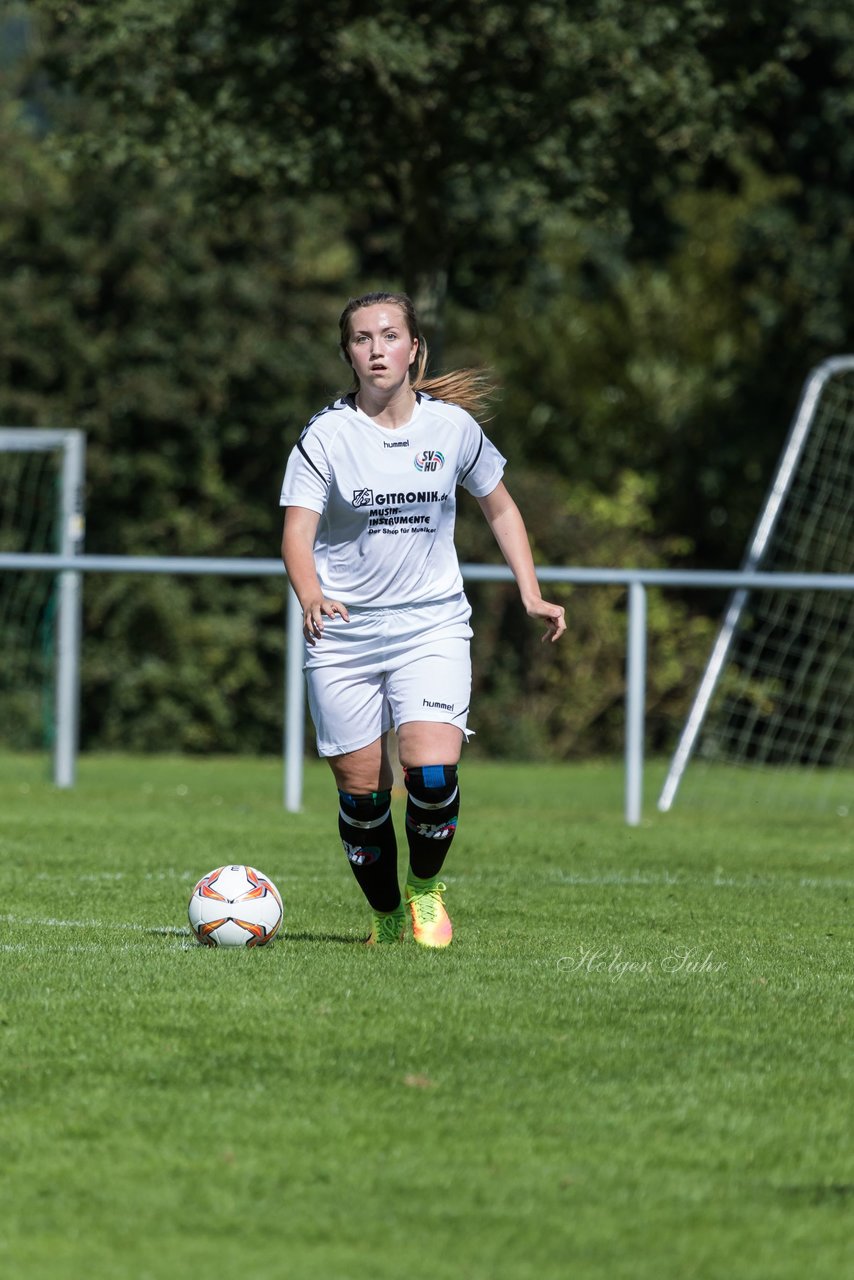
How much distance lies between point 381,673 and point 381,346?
1011 millimetres

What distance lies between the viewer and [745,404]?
2297cm

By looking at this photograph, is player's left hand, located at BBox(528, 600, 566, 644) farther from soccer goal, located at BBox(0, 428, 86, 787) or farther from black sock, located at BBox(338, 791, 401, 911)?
soccer goal, located at BBox(0, 428, 86, 787)

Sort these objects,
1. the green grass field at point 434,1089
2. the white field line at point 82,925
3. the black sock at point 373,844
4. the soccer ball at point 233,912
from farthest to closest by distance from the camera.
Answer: the white field line at point 82,925 < the black sock at point 373,844 < the soccer ball at point 233,912 < the green grass field at point 434,1089

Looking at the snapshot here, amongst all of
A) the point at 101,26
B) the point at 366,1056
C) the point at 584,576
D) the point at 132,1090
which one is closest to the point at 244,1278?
the point at 132,1090

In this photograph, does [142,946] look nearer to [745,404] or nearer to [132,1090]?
[132,1090]

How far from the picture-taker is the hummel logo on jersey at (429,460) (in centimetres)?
629

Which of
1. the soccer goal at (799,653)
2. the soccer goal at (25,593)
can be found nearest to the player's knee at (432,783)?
the soccer goal at (799,653)

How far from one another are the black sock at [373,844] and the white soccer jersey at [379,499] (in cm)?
64

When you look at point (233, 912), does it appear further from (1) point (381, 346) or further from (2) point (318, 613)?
(1) point (381, 346)

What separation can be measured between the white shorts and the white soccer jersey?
8 cm

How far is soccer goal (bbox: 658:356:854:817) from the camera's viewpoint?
545 inches

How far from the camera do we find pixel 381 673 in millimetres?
6332

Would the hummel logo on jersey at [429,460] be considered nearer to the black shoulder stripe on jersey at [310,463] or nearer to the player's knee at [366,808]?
the black shoulder stripe on jersey at [310,463]

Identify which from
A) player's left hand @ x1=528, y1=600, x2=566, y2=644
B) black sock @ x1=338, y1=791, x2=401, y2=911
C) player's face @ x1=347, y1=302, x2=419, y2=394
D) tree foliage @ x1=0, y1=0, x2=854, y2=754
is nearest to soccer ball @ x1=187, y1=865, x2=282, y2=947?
black sock @ x1=338, y1=791, x2=401, y2=911
